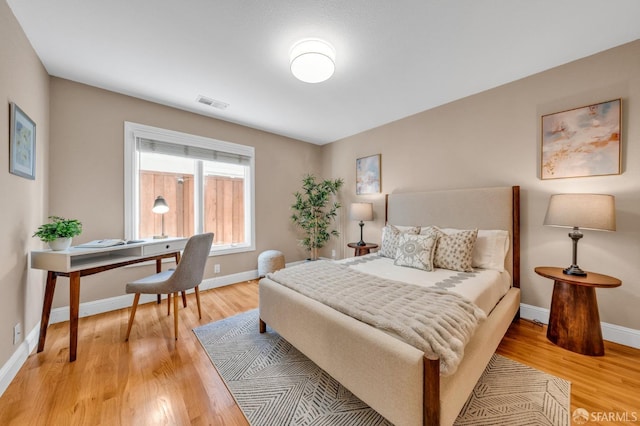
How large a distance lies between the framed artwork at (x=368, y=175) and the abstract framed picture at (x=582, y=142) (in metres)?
2.00

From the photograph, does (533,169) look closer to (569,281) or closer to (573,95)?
(573,95)

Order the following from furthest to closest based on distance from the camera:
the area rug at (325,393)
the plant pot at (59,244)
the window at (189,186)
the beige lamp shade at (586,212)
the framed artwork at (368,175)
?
the framed artwork at (368,175), the window at (189,186), the plant pot at (59,244), the beige lamp shade at (586,212), the area rug at (325,393)

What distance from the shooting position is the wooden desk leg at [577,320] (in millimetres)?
1855

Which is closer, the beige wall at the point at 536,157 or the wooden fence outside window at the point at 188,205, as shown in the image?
the beige wall at the point at 536,157

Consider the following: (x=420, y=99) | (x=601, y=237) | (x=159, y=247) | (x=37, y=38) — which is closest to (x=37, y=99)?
(x=37, y=38)

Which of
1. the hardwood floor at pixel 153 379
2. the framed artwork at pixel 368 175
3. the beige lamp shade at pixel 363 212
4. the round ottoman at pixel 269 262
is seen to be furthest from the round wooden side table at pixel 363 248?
the hardwood floor at pixel 153 379

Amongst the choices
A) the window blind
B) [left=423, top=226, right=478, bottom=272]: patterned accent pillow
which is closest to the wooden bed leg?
[left=423, top=226, right=478, bottom=272]: patterned accent pillow

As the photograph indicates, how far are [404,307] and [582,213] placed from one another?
5.60 feet

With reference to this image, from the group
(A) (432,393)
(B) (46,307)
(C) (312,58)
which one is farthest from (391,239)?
(B) (46,307)

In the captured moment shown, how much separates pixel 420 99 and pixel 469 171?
3.55ft

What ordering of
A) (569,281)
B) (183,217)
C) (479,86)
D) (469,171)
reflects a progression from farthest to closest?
(183,217) → (469,171) → (479,86) → (569,281)

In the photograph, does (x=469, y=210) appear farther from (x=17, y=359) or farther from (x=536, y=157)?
(x=17, y=359)

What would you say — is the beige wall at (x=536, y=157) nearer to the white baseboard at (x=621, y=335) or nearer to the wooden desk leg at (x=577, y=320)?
the white baseboard at (x=621, y=335)

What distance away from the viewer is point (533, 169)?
2418 millimetres
